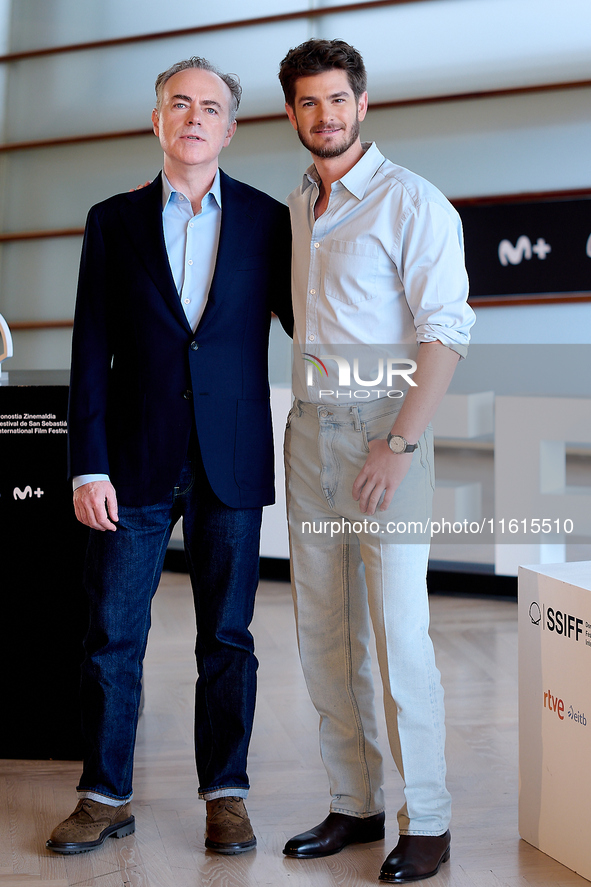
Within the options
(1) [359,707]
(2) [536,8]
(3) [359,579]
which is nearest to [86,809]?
(1) [359,707]

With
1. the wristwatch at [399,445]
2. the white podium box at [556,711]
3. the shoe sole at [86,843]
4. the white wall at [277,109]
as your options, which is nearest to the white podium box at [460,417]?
the white wall at [277,109]

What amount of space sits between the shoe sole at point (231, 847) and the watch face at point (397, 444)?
34.9 inches

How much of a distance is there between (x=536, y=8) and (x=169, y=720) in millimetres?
3626

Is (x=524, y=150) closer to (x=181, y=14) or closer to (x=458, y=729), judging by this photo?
(x=181, y=14)

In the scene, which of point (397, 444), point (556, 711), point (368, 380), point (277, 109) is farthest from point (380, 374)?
point (277, 109)

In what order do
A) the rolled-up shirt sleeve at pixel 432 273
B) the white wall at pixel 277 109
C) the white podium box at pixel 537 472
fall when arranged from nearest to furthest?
the rolled-up shirt sleeve at pixel 432 273
the white podium box at pixel 537 472
the white wall at pixel 277 109

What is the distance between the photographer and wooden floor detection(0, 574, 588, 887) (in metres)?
1.79

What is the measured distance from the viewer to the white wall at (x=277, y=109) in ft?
14.3

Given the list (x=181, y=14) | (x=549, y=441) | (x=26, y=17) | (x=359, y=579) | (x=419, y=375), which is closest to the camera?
(x=419, y=375)

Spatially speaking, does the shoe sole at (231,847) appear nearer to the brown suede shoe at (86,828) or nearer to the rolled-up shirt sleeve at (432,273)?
the brown suede shoe at (86,828)

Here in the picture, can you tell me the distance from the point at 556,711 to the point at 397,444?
2.10ft

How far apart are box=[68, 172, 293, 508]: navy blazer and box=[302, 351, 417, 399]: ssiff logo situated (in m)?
0.19

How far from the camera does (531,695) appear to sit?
1886 mm

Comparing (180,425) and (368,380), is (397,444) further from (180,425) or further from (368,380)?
(180,425)
